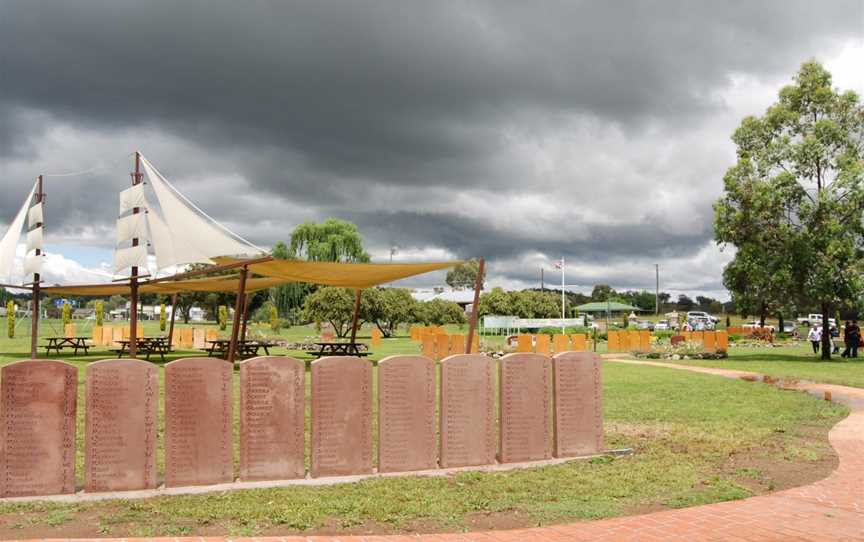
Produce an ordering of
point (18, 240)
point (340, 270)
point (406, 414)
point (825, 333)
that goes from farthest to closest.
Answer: point (825, 333)
point (18, 240)
point (340, 270)
point (406, 414)

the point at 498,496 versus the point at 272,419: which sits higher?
the point at 272,419

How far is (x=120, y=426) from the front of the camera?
595cm

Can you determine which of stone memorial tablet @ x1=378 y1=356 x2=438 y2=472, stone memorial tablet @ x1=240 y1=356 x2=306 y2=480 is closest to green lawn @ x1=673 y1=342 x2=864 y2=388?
stone memorial tablet @ x1=378 y1=356 x2=438 y2=472

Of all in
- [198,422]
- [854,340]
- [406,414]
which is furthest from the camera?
[854,340]

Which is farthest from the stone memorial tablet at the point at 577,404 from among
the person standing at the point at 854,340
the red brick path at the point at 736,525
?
the person standing at the point at 854,340

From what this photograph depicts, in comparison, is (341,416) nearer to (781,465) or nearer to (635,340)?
(781,465)

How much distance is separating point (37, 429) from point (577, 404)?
203 inches

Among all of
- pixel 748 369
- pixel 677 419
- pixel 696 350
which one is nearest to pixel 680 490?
pixel 677 419

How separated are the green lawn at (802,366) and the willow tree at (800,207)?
60.4 inches

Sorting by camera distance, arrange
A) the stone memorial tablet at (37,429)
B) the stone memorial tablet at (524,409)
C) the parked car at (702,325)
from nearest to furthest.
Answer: the stone memorial tablet at (37,429) < the stone memorial tablet at (524,409) < the parked car at (702,325)

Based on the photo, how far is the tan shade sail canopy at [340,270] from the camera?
49.4 ft

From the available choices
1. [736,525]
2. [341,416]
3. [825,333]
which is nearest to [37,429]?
[341,416]

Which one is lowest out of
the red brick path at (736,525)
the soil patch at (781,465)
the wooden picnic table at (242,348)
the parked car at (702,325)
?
the soil patch at (781,465)

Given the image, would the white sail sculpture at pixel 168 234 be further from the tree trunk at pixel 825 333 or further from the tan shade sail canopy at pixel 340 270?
the tree trunk at pixel 825 333
